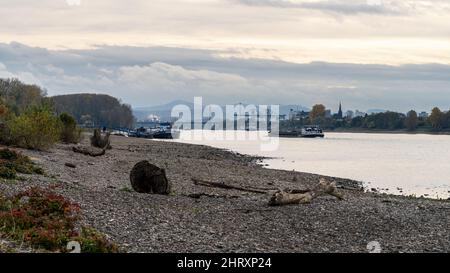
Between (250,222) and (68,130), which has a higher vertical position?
(68,130)

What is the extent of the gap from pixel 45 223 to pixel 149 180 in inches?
435

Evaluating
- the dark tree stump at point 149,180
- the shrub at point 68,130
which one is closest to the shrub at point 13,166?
the dark tree stump at point 149,180

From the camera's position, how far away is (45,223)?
16.9 metres

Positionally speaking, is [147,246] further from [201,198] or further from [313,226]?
[201,198]

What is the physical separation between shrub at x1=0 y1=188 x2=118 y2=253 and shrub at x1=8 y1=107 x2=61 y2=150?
89.6ft

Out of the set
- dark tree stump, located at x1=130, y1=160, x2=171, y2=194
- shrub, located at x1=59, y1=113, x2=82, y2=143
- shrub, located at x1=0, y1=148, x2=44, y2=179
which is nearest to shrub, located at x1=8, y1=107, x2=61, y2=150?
shrub, located at x1=0, y1=148, x2=44, y2=179

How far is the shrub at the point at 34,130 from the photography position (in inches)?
1852

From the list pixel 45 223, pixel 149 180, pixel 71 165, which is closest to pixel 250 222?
pixel 45 223

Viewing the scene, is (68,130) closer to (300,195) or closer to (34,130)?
(34,130)

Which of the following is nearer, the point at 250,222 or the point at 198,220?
the point at 198,220

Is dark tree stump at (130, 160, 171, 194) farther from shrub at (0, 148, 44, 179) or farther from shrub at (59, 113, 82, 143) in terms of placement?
shrub at (59, 113, 82, 143)

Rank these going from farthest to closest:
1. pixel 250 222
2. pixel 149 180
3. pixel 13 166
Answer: pixel 13 166 → pixel 149 180 → pixel 250 222
